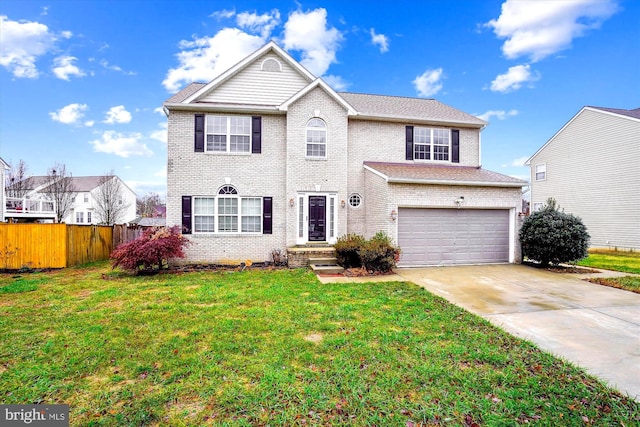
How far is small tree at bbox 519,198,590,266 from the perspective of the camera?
11.0 m

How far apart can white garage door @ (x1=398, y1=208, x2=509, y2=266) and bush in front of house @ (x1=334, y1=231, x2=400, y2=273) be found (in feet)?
4.17

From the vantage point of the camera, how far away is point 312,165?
498 inches

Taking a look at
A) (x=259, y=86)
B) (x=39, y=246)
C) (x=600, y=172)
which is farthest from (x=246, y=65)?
(x=600, y=172)

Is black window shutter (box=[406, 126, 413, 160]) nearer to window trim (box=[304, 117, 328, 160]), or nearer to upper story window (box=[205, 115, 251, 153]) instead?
window trim (box=[304, 117, 328, 160])

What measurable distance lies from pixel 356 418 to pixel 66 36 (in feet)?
64.9

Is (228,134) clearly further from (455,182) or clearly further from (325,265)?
(455,182)

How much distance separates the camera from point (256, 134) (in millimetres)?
12641

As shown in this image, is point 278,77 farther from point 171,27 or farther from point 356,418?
point 356,418

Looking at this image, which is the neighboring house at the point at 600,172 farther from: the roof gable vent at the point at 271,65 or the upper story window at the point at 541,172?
the roof gable vent at the point at 271,65

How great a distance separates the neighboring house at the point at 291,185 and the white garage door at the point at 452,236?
0.04m

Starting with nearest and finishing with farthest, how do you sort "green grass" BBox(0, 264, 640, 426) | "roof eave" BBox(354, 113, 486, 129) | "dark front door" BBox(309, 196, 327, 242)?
"green grass" BBox(0, 264, 640, 426) < "dark front door" BBox(309, 196, 327, 242) < "roof eave" BBox(354, 113, 486, 129)

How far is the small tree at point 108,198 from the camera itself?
36091mm

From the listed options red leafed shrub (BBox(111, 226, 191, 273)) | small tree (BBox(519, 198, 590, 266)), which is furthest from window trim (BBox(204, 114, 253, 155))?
small tree (BBox(519, 198, 590, 266))

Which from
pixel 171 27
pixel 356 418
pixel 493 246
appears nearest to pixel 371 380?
pixel 356 418
